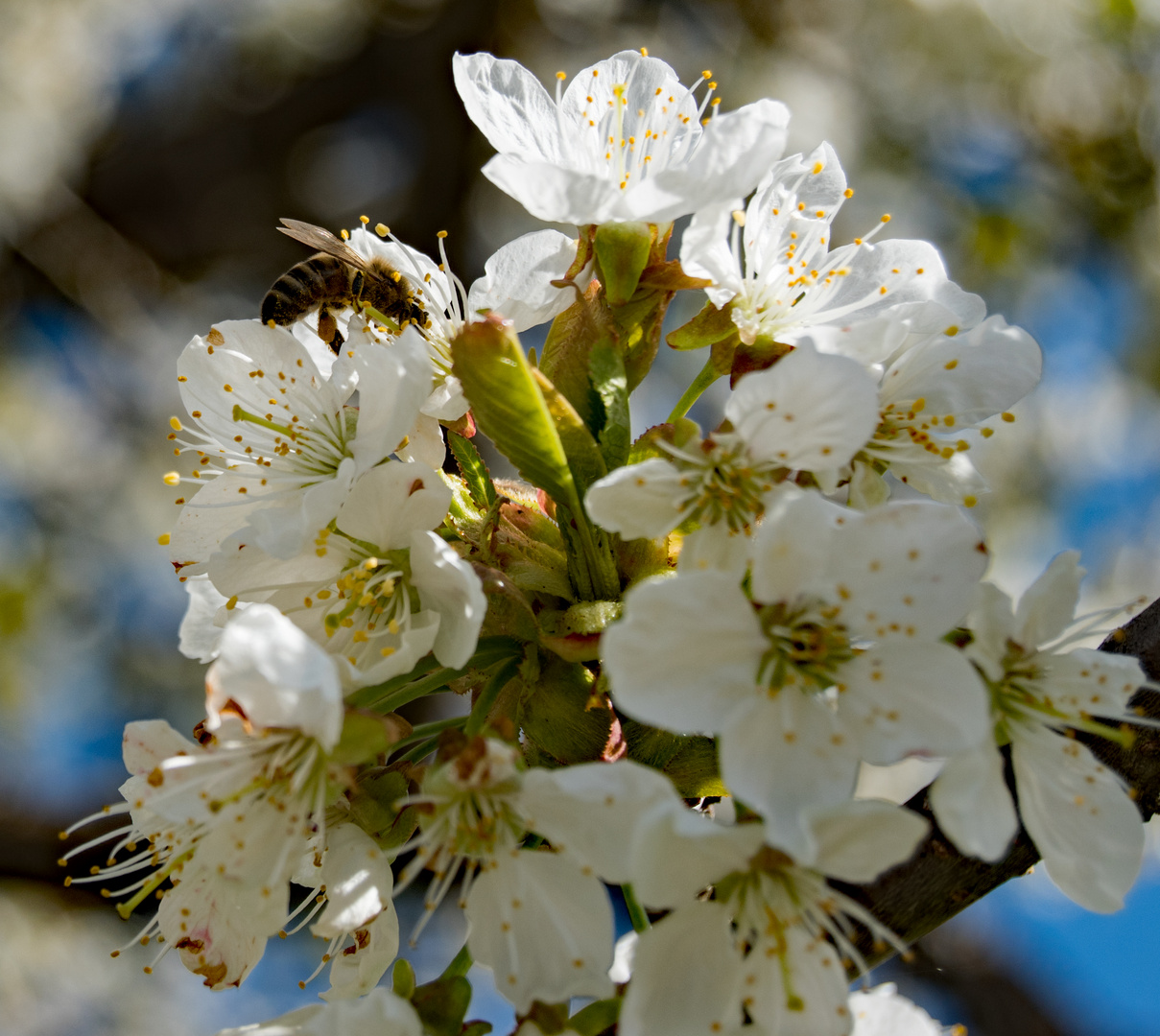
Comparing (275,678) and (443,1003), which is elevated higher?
(275,678)

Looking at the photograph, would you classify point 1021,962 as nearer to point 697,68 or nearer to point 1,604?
point 697,68

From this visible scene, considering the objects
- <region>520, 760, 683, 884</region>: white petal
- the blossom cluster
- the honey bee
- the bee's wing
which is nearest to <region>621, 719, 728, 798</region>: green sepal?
the blossom cluster

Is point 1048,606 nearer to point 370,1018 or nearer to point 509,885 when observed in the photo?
point 509,885

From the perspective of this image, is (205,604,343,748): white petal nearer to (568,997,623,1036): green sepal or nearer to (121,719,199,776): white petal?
(121,719,199,776): white petal

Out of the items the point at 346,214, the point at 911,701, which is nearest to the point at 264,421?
the point at 911,701

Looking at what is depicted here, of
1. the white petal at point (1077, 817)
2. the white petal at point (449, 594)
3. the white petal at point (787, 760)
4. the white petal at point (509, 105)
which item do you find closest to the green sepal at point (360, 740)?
the white petal at point (449, 594)

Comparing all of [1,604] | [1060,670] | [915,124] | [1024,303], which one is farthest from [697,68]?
[1060,670]
